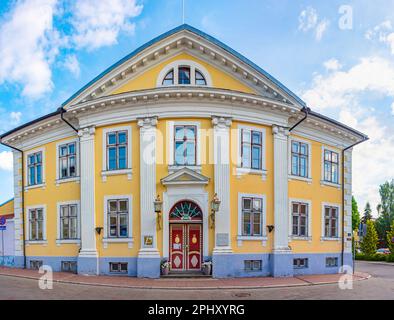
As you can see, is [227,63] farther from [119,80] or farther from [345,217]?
[345,217]

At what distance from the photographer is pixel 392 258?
1204 inches

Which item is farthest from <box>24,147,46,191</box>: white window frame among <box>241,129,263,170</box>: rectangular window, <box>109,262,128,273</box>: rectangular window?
<box>241,129,263,170</box>: rectangular window

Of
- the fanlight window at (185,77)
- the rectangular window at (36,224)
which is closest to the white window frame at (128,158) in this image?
the fanlight window at (185,77)

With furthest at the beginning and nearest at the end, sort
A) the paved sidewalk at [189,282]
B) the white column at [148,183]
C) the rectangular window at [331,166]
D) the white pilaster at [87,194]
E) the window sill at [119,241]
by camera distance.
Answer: the rectangular window at [331,166] → the white pilaster at [87,194] → the window sill at [119,241] → the white column at [148,183] → the paved sidewalk at [189,282]

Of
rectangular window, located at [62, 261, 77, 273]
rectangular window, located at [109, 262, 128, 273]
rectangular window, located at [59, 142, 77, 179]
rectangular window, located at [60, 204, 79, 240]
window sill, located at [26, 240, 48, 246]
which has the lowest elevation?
rectangular window, located at [62, 261, 77, 273]

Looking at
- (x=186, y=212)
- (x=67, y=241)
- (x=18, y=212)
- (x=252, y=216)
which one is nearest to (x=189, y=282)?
(x=186, y=212)

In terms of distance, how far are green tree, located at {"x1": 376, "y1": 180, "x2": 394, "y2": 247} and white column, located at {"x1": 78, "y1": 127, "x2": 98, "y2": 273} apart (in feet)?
185

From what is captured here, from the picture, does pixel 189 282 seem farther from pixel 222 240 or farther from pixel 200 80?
pixel 200 80

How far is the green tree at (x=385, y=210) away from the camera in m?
59.7

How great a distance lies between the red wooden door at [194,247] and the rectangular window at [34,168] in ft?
30.8

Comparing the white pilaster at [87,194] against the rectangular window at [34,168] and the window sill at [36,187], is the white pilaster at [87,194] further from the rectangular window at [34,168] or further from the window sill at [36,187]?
the rectangular window at [34,168]

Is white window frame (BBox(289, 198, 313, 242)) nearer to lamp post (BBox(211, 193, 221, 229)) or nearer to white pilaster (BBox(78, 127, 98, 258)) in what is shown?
lamp post (BBox(211, 193, 221, 229))

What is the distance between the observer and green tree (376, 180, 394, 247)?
59744 mm
